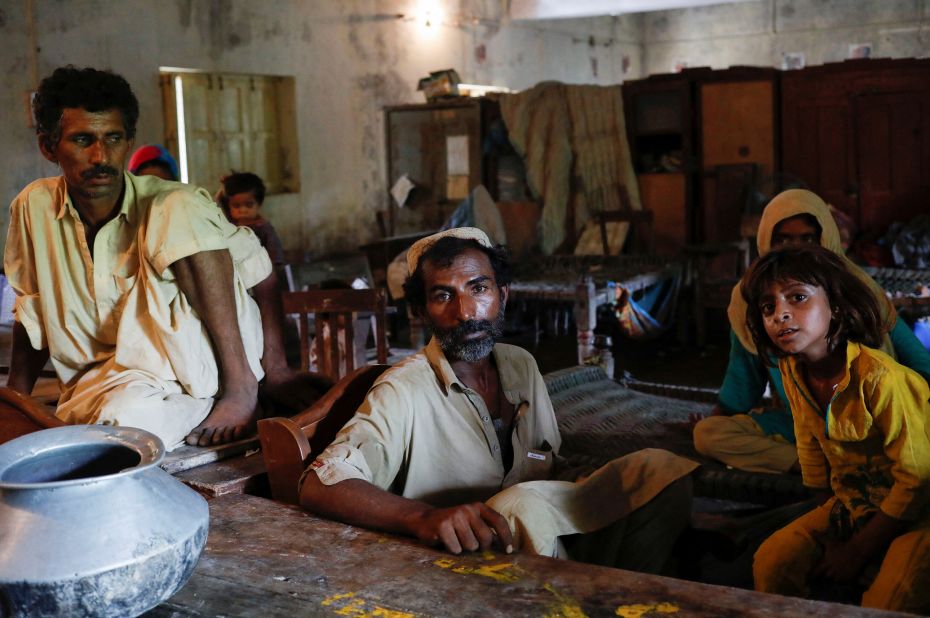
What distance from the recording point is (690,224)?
948cm

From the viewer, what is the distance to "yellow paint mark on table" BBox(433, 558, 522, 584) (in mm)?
1793

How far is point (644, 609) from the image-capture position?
162 centimetres

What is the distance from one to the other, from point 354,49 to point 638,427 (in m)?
8.01

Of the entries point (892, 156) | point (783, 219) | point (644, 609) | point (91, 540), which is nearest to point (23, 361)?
point (91, 540)

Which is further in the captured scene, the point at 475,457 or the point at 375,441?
the point at 475,457

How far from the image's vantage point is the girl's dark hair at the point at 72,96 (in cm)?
268

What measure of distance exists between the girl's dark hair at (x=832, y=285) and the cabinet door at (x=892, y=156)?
724 cm

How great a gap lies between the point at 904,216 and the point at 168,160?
22.0 feet

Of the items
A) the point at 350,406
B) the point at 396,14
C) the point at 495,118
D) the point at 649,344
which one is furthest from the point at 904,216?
the point at 350,406

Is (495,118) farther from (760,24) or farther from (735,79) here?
(760,24)

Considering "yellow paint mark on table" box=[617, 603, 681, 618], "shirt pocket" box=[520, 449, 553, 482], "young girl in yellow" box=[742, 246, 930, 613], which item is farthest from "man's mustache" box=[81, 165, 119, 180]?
"yellow paint mark on table" box=[617, 603, 681, 618]

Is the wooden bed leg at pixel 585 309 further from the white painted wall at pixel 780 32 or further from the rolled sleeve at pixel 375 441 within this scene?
the white painted wall at pixel 780 32

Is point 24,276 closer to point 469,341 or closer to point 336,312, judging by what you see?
point 336,312

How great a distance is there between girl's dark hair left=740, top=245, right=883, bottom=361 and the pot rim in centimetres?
146
